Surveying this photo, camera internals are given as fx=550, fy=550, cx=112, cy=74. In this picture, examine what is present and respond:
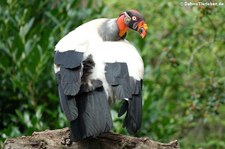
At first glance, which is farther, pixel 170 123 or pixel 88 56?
pixel 170 123

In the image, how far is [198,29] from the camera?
17.6 ft

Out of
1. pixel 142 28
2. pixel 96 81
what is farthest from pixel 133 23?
pixel 96 81

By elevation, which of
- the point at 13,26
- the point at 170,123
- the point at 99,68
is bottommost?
the point at 170,123

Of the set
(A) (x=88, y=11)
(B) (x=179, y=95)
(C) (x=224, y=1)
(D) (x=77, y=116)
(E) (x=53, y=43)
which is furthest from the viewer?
(B) (x=179, y=95)

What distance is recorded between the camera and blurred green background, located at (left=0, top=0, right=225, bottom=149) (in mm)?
4910

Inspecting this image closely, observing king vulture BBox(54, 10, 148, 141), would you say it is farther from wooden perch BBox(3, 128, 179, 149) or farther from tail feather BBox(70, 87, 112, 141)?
wooden perch BBox(3, 128, 179, 149)

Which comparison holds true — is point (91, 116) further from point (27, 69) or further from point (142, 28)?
point (27, 69)

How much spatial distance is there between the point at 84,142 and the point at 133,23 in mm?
849

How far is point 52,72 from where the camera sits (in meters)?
5.32

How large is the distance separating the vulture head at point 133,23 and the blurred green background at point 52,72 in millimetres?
1043

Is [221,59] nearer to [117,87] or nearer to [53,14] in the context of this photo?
[53,14]

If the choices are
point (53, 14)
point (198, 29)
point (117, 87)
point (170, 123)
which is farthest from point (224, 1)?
point (117, 87)

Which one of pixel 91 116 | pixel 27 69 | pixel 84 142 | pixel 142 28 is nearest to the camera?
pixel 91 116

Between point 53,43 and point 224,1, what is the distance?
5.45 ft
